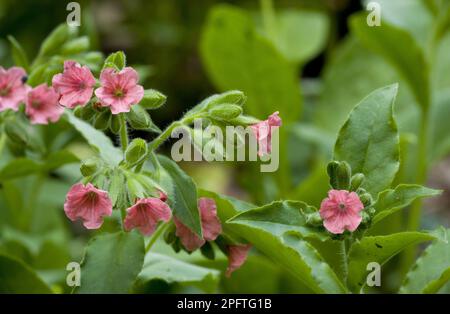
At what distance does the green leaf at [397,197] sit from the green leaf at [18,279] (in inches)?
20.5

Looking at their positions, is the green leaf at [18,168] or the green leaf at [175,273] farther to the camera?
the green leaf at [18,168]

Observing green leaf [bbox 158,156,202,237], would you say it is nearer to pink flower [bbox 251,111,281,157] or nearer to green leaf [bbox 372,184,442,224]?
pink flower [bbox 251,111,281,157]

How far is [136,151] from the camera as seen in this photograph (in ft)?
3.59

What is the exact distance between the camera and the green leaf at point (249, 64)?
1927 mm

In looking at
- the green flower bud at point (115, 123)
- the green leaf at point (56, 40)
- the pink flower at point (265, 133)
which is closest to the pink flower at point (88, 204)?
the green flower bud at point (115, 123)

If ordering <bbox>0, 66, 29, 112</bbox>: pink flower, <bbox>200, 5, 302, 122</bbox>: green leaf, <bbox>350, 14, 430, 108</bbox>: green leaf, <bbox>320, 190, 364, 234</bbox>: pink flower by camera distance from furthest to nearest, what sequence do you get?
<bbox>200, 5, 302, 122</bbox>: green leaf, <bbox>350, 14, 430, 108</bbox>: green leaf, <bbox>0, 66, 29, 112</bbox>: pink flower, <bbox>320, 190, 364, 234</bbox>: pink flower

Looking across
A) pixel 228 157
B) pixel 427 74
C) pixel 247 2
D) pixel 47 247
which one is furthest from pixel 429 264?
pixel 247 2

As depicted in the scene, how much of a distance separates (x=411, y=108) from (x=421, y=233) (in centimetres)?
121

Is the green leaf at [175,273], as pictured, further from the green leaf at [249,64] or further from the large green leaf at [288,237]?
the green leaf at [249,64]

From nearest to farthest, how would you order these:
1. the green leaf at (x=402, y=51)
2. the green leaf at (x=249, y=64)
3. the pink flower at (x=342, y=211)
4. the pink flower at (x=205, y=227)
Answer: the pink flower at (x=342, y=211) → the pink flower at (x=205, y=227) → the green leaf at (x=402, y=51) → the green leaf at (x=249, y=64)

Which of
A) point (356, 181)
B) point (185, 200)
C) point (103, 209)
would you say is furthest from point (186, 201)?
point (356, 181)

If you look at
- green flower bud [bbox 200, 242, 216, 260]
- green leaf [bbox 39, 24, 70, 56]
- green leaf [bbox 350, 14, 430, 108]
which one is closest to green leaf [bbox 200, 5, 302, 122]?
green leaf [bbox 350, 14, 430, 108]

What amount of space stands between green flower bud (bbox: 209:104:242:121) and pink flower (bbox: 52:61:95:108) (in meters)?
0.16

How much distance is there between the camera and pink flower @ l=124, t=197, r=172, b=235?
41.9 inches
